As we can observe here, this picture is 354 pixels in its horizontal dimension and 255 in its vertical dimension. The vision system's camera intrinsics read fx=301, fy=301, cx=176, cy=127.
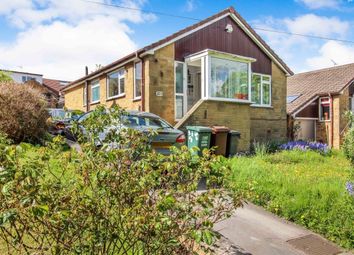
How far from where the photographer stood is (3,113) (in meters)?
10.3

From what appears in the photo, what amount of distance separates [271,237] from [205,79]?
8.59 m

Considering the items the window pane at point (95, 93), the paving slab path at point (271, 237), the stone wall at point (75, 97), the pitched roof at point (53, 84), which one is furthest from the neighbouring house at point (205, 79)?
the pitched roof at point (53, 84)

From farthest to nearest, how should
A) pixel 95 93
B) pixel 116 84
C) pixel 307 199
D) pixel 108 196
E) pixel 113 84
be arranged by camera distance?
1. pixel 95 93
2. pixel 113 84
3. pixel 116 84
4. pixel 307 199
5. pixel 108 196

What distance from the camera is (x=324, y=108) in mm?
20453

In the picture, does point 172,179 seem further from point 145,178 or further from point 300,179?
point 300,179

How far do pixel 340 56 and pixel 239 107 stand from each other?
18.8 meters

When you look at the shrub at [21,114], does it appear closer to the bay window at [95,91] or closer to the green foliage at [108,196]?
the bay window at [95,91]

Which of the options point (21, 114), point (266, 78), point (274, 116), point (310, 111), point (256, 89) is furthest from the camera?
point (310, 111)

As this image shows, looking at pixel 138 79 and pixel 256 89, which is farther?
pixel 256 89

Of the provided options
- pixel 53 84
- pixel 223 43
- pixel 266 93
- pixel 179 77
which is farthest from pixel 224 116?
pixel 53 84

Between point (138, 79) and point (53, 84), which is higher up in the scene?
point (53, 84)

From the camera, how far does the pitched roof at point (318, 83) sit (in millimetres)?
19848

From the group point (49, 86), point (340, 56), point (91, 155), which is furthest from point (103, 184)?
point (49, 86)

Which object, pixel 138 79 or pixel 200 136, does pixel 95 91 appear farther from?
pixel 200 136
